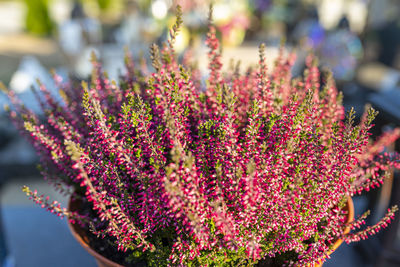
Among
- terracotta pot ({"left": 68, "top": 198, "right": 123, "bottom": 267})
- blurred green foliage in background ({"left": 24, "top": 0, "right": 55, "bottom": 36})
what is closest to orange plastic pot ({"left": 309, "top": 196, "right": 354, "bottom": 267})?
terracotta pot ({"left": 68, "top": 198, "right": 123, "bottom": 267})

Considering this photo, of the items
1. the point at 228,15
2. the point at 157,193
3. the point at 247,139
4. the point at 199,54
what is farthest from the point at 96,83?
the point at 228,15

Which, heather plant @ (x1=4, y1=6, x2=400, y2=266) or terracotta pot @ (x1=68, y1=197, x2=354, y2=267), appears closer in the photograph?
heather plant @ (x1=4, y1=6, x2=400, y2=266)

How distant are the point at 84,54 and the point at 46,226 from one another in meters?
5.10

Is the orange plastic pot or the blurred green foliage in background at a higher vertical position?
the orange plastic pot

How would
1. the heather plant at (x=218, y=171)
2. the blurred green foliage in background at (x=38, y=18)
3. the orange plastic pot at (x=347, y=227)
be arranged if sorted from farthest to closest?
the blurred green foliage in background at (x=38, y=18) → the orange plastic pot at (x=347, y=227) → the heather plant at (x=218, y=171)

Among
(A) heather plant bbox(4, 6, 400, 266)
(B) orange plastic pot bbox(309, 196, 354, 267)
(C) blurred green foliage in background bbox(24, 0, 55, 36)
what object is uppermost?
(A) heather plant bbox(4, 6, 400, 266)

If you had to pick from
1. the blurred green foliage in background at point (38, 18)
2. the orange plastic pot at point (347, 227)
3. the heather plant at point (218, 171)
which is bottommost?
the blurred green foliage in background at point (38, 18)

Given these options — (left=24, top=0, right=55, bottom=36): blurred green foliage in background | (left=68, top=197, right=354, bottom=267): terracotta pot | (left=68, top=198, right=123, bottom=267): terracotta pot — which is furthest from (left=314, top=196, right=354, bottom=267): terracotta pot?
(left=24, top=0, right=55, bottom=36): blurred green foliage in background

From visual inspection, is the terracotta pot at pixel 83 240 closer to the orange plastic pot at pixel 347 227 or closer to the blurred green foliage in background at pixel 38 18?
→ the orange plastic pot at pixel 347 227

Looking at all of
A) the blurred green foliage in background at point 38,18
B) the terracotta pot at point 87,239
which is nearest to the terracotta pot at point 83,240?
the terracotta pot at point 87,239

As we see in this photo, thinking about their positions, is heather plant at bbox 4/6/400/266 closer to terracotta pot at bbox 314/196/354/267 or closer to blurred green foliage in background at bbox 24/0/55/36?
terracotta pot at bbox 314/196/354/267

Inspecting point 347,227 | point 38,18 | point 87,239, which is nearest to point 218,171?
point 347,227

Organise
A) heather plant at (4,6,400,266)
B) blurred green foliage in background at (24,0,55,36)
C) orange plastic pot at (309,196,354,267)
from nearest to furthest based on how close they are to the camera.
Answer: heather plant at (4,6,400,266) < orange plastic pot at (309,196,354,267) < blurred green foliage in background at (24,0,55,36)

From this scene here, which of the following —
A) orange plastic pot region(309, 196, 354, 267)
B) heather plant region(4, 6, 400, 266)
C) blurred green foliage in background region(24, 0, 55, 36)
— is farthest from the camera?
blurred green foliage in background region(24, 0, 55, 36)
